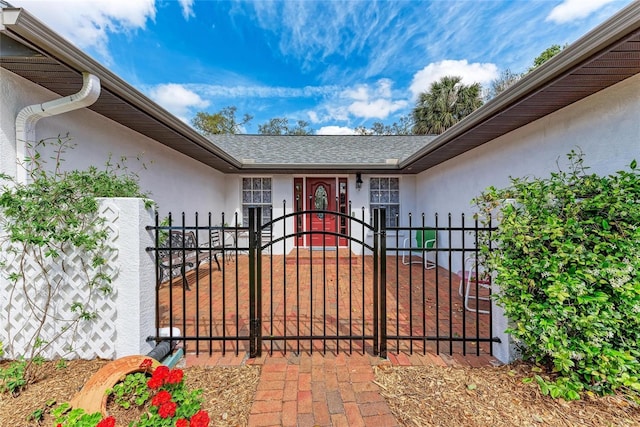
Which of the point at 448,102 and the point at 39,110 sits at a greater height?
the point at 448,102

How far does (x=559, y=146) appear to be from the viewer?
317 centimetres

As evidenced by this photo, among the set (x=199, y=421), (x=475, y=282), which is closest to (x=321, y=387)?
(x=199, y=421)

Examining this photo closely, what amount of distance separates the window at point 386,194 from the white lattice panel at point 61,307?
22.1 feet

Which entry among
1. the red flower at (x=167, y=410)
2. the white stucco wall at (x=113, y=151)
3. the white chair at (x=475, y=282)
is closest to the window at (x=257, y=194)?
the white stucco wall at (x=113, y=151)

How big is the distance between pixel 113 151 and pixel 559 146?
5.87 metres

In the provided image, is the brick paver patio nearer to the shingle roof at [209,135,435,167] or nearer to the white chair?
the white chair

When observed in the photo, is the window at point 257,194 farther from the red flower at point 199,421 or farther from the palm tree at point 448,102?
the palm tree at point 448,102

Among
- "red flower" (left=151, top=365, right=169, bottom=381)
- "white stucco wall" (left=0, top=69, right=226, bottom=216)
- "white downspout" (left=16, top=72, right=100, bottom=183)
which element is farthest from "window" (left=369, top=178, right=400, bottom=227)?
"red flower" (left=151, top=365, right=169, bottom=381)

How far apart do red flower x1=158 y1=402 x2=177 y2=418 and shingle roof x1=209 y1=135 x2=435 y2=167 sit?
6.07 meters

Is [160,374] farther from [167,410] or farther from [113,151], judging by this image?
[113,151]

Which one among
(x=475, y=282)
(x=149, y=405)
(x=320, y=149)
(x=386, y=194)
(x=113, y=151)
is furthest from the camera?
(x=320, y=149)

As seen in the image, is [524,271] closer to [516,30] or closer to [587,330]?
[587,330]

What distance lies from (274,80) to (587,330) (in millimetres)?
14888

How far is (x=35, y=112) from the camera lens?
243 cm
